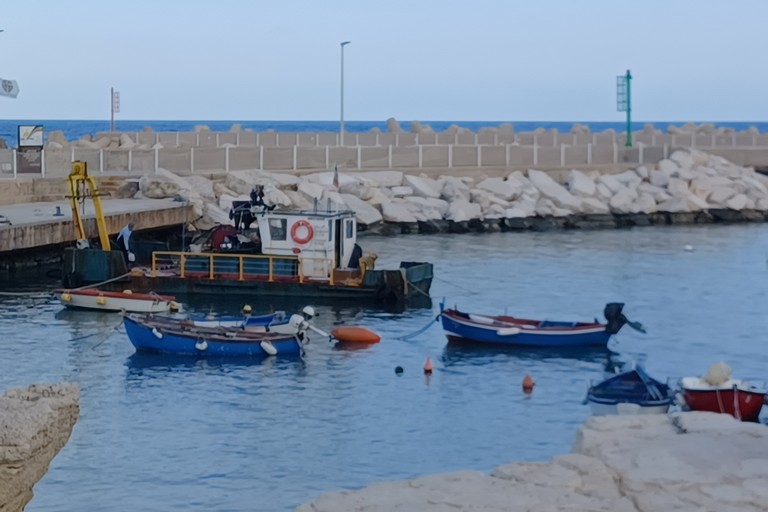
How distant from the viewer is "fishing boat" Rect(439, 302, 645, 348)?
26.8 meters

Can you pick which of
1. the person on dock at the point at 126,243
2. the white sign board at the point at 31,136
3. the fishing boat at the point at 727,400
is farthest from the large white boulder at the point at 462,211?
the fishing boat at the point at 727,400

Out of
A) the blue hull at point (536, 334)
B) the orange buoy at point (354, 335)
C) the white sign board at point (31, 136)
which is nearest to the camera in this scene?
the blue hull at point (536, 334)

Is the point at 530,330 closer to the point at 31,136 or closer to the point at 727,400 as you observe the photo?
the point at 727,400

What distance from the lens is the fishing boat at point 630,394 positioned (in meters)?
19.3

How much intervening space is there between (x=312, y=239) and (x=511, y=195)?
22.2 meters

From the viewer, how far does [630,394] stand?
19875 millimetres

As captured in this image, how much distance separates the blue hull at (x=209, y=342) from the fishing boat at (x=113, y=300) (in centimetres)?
434

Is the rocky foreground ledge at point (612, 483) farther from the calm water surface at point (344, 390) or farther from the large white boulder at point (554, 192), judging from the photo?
the large white boulder at point (554, 192)

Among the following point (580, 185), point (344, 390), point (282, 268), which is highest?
point (580, 185)

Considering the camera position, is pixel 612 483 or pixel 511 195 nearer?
pixel 612 483

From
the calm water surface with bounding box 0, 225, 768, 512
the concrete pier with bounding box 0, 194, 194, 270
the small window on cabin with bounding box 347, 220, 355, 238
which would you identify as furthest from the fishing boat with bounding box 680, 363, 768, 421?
the concrete pier with bounding box 0, 194, 194, 270

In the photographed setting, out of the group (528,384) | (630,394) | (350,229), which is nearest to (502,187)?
(350,229)

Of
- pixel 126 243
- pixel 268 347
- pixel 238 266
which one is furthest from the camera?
pixel 126 243

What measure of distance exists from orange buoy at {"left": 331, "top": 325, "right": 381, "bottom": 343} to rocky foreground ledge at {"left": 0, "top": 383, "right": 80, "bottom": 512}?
58.5 ft
